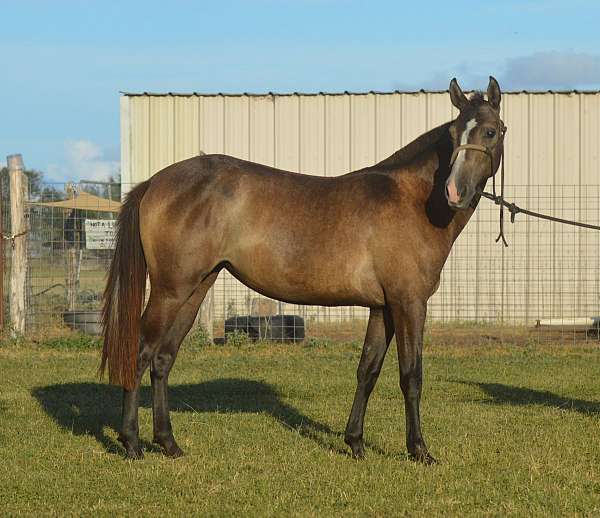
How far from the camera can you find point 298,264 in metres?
6.15

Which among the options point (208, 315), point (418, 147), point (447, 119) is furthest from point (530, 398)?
point (447, 119)

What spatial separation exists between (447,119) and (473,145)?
1055 cm

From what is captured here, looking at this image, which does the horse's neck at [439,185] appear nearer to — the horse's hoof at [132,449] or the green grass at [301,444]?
the green grass at [301,444]

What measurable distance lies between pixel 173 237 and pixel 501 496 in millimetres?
2719

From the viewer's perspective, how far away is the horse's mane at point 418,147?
6207mm

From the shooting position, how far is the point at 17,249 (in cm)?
1241

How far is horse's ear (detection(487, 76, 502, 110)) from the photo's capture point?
233 inches

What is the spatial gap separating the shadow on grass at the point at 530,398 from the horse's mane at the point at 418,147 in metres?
2.93

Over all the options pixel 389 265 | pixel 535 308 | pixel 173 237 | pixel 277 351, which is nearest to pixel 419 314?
pixel 389 265

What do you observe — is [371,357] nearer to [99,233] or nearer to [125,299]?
[125,299]

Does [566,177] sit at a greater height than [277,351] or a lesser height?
greater

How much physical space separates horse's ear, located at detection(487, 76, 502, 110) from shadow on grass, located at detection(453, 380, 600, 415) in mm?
3064

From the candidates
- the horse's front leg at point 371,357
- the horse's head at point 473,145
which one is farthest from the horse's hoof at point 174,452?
the horse's head at point 473,145

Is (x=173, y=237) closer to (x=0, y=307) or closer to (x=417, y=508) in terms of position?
(x=417, y=508)
